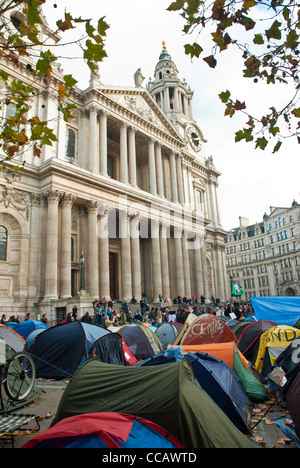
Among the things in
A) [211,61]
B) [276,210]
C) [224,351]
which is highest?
[276,210]

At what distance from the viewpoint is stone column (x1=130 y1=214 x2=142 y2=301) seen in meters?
29.9

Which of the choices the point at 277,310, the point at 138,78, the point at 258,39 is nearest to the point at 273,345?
the point at 277,310

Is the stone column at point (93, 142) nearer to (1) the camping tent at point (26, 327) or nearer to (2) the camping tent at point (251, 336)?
(1) the camping tent at point (26, 327)

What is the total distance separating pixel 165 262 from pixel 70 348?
22537 mm

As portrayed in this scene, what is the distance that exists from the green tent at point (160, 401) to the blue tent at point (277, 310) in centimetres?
A: 892

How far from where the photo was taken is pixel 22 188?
24.5 meters

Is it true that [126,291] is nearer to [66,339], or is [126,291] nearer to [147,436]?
[66,339]

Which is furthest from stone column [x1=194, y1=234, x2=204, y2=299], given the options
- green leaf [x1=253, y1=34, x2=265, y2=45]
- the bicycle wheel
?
green leaf [x1=253, y1=34, x2=265, y2=45]

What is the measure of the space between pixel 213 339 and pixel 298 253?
214 feet

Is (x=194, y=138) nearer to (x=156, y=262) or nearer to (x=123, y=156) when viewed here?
(x=123, y=156)

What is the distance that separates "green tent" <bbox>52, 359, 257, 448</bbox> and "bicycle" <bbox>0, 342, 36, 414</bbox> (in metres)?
2.37

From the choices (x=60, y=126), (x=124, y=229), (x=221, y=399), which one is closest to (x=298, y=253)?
(x=124, y=229)

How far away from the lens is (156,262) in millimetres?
32438

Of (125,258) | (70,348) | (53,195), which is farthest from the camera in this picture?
(125,258)
